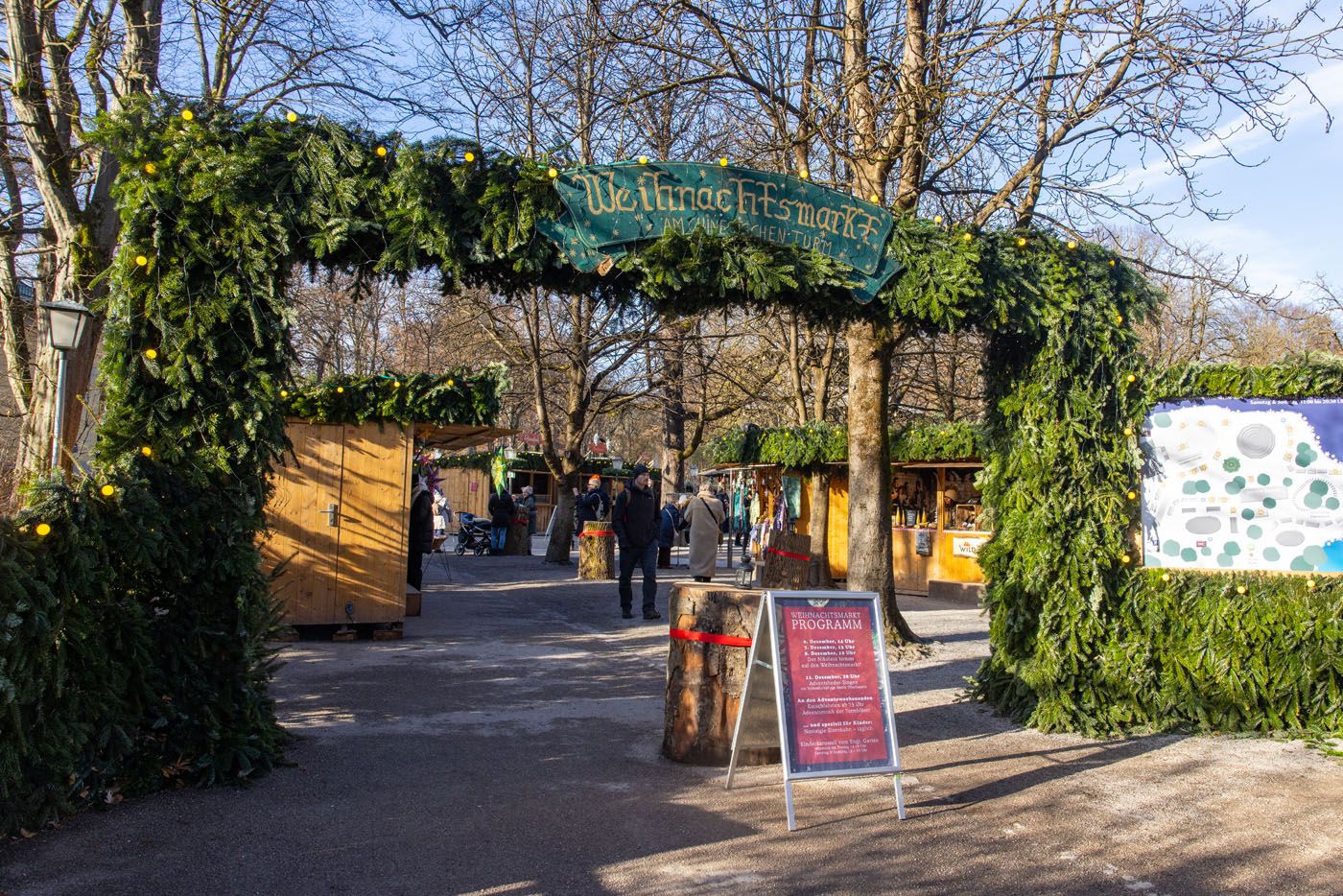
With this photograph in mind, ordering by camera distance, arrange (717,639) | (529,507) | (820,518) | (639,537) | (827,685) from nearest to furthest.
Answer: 1. (827,685)
2. (717,639)
3. (639,537)
4. (820,518)
5. (529,507)

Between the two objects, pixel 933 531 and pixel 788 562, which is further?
pixel 933 531

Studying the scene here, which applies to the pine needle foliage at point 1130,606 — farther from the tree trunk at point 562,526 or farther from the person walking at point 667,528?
the tree trunk at point 562,526

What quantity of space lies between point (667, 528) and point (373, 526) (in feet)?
32.7

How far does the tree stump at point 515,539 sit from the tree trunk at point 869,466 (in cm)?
1669

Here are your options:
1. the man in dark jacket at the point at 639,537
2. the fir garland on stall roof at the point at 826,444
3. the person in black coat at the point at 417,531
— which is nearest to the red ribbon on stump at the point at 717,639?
the man in dark jacket at the point at 639,537

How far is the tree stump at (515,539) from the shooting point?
1025 inches

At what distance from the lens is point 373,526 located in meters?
11.1

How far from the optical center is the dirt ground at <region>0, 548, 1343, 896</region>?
432 centimetres

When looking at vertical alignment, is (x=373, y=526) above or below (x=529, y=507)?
below

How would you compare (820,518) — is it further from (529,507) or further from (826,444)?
(529,507)

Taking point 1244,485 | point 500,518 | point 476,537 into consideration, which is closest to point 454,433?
point 1244,485

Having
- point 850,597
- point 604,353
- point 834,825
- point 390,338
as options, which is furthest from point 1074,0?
point 390,338

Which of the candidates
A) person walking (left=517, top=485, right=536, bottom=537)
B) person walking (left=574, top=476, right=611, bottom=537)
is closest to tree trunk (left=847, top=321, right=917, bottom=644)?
person walking (left=574, top=476, right=611, bottom=537)

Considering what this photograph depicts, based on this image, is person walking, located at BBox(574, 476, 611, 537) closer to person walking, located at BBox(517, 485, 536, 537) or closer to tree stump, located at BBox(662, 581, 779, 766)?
person walking, located at BBox(517, 485, 536, 537)
